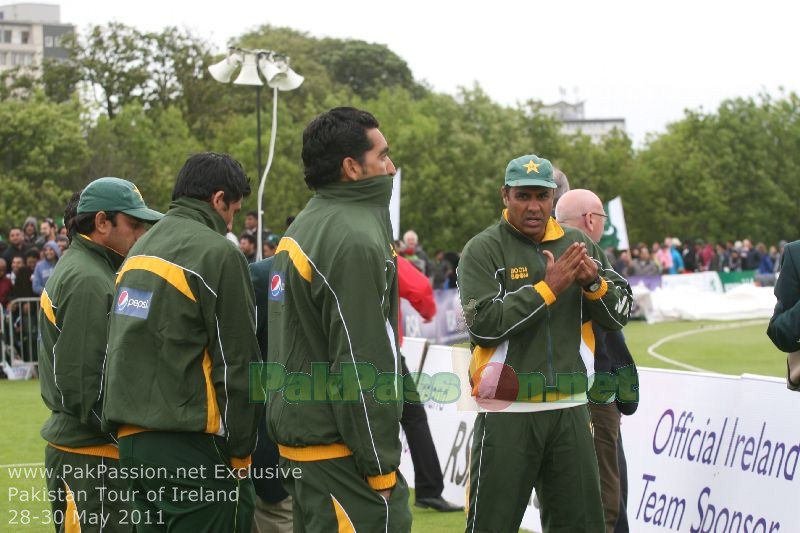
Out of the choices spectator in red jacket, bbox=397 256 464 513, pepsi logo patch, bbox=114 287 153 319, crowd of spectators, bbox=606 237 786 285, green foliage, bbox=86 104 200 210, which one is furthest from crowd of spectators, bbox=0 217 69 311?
green foliage, bbox=86 104 200 210

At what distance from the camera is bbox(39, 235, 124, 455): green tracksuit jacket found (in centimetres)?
516

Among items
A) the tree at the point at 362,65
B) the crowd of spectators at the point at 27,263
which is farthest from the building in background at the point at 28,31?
the crowd of spectators at the point at 27,263

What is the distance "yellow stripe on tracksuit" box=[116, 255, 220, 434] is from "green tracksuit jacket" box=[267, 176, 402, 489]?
247mm

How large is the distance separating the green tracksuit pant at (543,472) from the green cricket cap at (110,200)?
1.99 meters

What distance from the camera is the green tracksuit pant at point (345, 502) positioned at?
13.8 ft

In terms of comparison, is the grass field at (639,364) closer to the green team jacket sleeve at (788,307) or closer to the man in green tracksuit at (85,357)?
the man in green tracksuit at (85,357)

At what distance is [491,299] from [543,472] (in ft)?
2.89

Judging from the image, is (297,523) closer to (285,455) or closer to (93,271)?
(285,455)

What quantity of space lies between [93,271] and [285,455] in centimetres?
151

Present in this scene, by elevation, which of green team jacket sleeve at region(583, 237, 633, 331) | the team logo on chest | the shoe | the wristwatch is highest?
the team logo on chest

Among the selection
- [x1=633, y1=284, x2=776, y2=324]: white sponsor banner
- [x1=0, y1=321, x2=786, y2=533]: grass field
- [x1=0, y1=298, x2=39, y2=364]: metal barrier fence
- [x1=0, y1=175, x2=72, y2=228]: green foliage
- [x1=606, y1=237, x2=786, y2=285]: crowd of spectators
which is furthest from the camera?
[x1=0, y1=175, x2=72, y2=228]: green foliage

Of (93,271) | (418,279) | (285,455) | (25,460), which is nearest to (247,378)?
(285,455)

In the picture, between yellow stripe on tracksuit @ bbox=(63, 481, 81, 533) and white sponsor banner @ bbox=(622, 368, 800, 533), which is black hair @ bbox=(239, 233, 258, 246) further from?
yellow stripe on tracksuit @ bbox=(63, 481, 81, 533)

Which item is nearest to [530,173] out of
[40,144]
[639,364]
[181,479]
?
[181,479]
